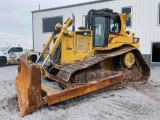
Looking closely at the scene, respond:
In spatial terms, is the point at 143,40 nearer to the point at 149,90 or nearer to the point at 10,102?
the point at 149,90

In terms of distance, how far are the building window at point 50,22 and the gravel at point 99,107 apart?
43.7ft

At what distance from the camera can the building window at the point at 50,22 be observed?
62.3 ft

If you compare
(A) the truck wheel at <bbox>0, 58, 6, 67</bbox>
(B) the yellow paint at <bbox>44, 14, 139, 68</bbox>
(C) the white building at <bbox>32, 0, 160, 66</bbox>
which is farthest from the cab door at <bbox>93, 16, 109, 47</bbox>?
(A) the truck wheel at <bbox>0, 58, 6, 67</bbox>

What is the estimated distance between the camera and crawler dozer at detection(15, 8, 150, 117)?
604 cm

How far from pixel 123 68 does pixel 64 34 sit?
8.43ft

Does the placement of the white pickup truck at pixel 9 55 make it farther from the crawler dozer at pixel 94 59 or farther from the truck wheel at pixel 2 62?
the crawler dozer at pixel 94 59

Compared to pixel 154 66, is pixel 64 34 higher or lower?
higher

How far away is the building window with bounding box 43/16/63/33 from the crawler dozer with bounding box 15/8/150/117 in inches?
457

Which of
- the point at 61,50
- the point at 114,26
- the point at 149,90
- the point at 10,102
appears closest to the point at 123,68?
the point at 149,90

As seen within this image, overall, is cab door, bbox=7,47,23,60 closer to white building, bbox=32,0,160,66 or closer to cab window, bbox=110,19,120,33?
white building, bbox=32,0,160,66

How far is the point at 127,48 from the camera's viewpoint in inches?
303

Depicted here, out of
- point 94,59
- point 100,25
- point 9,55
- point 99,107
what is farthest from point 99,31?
point 9,55

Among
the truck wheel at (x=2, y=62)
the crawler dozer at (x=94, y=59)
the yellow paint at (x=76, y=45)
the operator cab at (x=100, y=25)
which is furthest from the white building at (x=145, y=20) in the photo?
the yellow paint at (x=76, y=45)

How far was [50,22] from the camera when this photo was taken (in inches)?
769
